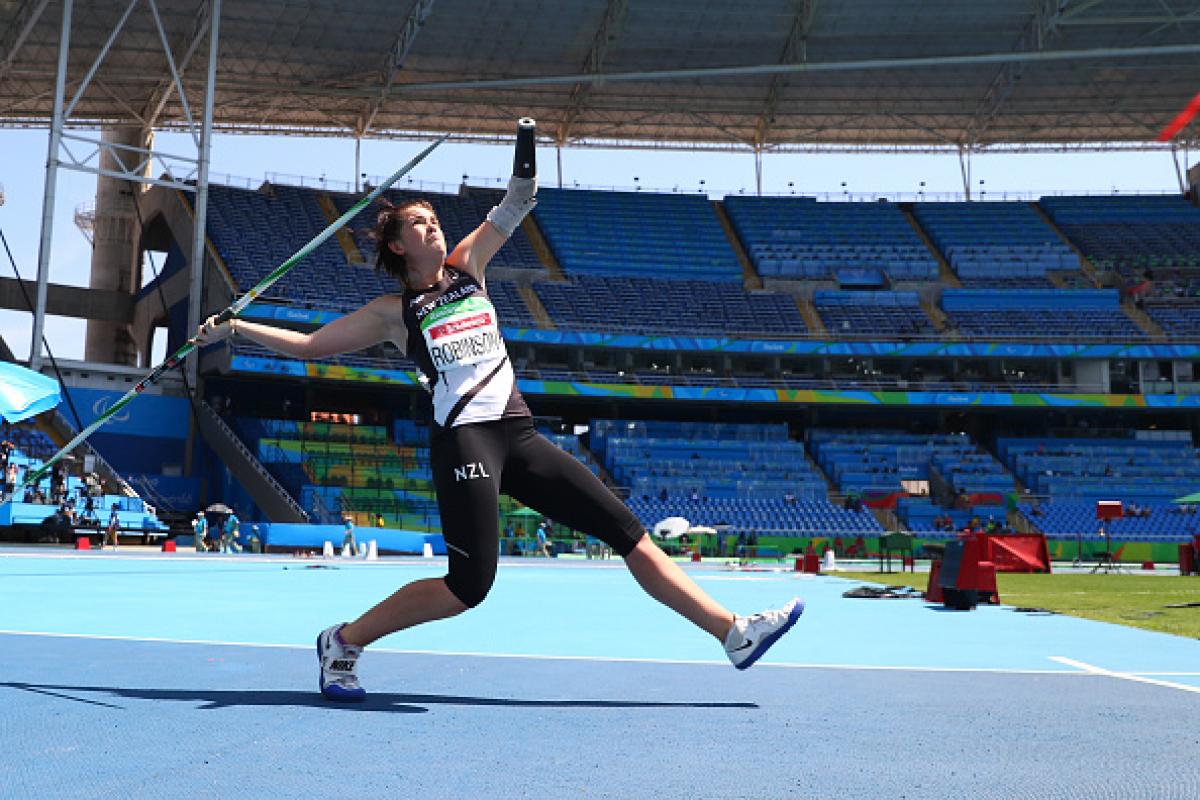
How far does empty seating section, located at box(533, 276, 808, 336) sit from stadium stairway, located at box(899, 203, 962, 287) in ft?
26.2

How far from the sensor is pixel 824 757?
3092 mm

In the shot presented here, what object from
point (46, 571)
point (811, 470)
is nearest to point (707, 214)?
point (811, 470)

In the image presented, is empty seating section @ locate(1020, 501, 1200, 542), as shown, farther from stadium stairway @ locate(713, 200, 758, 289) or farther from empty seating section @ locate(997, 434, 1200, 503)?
stadium stairway @ locate(713, 200, 758, 289)

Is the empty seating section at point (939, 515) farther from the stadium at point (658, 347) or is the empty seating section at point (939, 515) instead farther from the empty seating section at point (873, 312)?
the empty seating section at point (873, 312)

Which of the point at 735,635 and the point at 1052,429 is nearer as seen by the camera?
the point at 735,635

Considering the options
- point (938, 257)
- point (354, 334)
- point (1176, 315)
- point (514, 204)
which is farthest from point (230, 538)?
point (1176, 315)

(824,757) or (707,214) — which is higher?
(707,214)

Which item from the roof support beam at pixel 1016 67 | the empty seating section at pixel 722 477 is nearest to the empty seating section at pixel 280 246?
the empty seating section at pixel 722 477

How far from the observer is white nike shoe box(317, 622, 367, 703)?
4027 mm

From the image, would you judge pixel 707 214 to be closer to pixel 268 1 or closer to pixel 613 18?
pixel 613 18

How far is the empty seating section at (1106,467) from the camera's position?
44.6m

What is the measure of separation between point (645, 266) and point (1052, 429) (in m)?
21.3

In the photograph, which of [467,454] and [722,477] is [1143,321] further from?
[467,454]

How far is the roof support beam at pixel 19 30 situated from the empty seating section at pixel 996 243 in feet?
135
